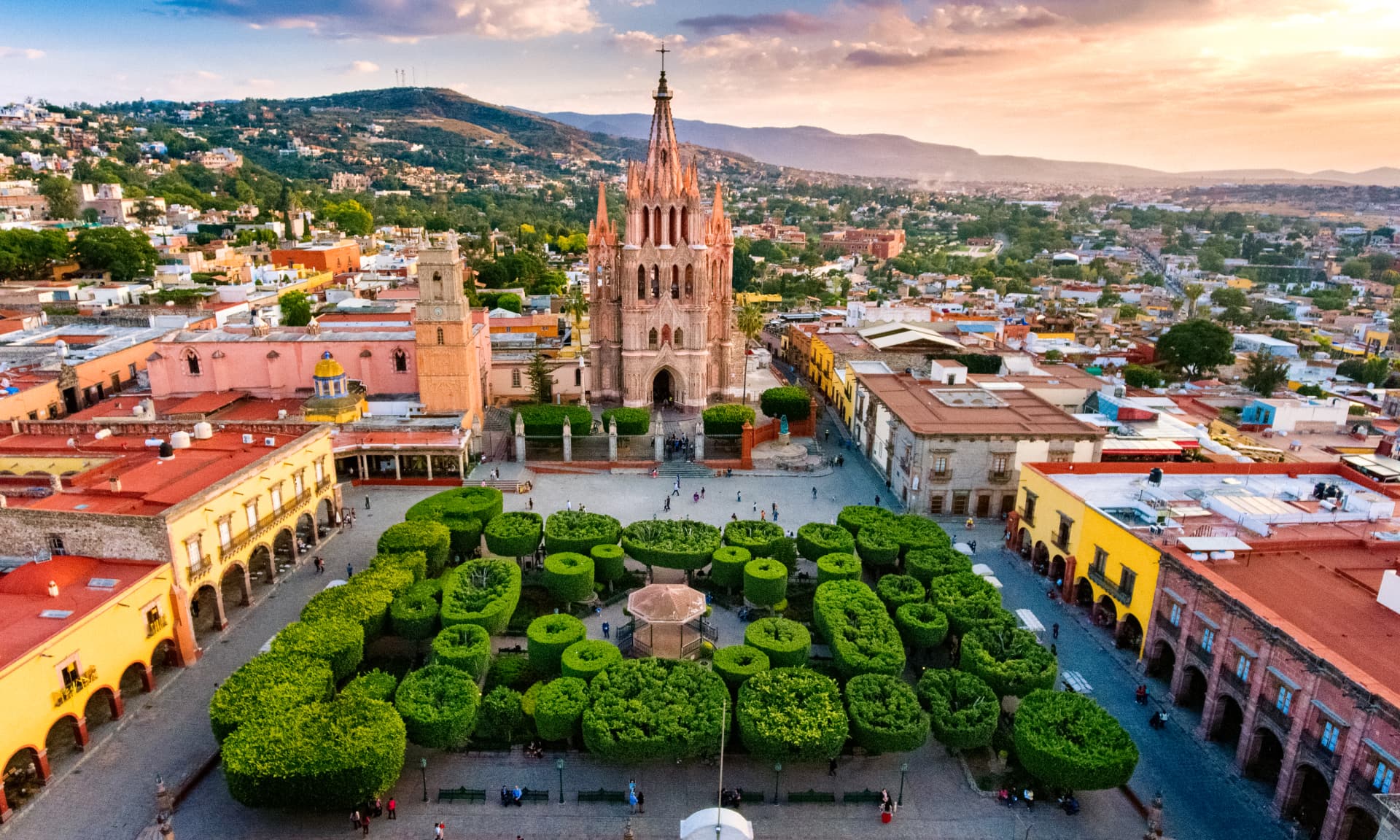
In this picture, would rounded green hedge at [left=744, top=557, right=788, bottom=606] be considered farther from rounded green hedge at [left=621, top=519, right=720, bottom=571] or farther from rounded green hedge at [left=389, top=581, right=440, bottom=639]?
rounded green hedge at [left=389, top=581, right=440, bottom=639]

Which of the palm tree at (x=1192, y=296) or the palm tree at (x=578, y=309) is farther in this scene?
→ the palm tree at (x=1192, y=296)

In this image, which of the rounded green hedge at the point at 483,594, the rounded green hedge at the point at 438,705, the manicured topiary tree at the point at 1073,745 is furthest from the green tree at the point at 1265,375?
the rounded green hedge at the point at 438,705

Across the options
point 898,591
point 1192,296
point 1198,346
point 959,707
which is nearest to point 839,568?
point 898,591

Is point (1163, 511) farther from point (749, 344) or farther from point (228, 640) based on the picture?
point (749, 344)

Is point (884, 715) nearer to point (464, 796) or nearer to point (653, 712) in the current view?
point (653, 712)

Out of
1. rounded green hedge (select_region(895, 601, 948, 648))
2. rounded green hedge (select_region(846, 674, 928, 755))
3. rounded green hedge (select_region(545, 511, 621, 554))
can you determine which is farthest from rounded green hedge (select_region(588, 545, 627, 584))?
rounded green hedge (select_region(846, 674, 928, 755))

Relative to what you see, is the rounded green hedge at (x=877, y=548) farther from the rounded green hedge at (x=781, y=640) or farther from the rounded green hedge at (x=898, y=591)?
the rounded green hedge at (x=781, y=640)
